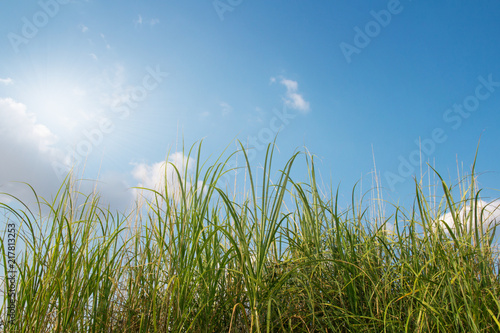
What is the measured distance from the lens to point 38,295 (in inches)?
79.7

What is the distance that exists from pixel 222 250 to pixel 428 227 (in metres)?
1.28

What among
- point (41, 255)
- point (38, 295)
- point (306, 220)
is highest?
point (306, 220)

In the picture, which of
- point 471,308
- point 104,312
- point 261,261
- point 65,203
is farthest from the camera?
point 65,203

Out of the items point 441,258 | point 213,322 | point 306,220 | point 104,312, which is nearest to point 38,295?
point 104,312

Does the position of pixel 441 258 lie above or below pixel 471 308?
above

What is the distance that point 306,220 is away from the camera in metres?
2.33

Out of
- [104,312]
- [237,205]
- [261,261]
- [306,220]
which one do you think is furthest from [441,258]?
[104,312]

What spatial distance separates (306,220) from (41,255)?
1.61 meters

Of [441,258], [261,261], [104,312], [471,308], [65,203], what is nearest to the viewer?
[261,261]

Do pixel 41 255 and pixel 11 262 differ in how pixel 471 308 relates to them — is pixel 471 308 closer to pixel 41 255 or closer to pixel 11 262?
pixel 41 255

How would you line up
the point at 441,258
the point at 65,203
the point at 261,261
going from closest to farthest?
the point at 261,261
the point at 441,258
the point at 65,203

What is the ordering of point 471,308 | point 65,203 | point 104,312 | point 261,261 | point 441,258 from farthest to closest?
point 65,203, point 104,312, point 441,258, point 471,308, point 261,261

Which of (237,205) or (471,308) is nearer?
(471,308)

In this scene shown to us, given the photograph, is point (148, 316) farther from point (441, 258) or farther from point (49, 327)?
point (441, 258)
